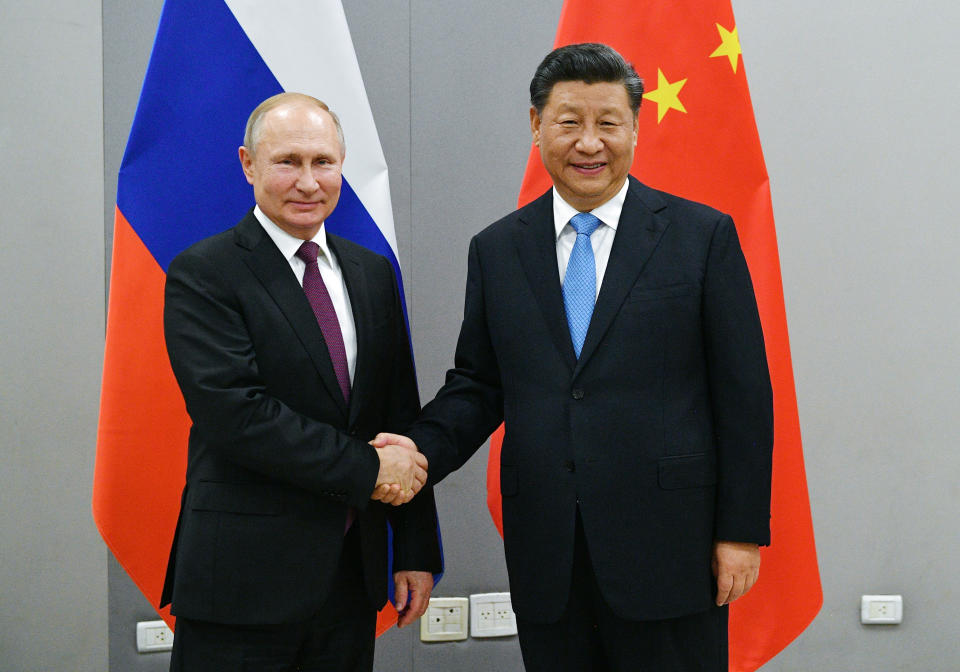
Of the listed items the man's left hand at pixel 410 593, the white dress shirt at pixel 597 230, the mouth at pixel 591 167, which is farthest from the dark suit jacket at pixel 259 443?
the mouth at pixel 591 167

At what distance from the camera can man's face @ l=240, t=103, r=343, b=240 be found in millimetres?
1563

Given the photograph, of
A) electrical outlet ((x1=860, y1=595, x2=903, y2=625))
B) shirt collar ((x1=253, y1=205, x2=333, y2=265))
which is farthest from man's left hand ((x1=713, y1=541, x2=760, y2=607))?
electrical outlet ((x1=860, y1=595, x2=903, y2=625))

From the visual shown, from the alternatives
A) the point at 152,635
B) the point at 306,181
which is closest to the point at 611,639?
the point at 306,181

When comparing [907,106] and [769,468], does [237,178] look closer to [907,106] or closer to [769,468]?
[769,468]

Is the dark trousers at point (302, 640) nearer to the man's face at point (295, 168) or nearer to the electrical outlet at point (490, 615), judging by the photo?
the man's face at point (295, 168)

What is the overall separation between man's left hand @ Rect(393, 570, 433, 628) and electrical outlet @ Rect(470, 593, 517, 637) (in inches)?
32.7

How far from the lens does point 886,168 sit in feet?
8.41

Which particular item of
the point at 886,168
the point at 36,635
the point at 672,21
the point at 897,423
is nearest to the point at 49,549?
the point at 36,635

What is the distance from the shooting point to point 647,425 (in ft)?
4.76

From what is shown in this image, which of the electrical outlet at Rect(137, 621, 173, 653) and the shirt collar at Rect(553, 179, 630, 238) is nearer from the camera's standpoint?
the shirt collar at Rect(553, 179, 630, 238)

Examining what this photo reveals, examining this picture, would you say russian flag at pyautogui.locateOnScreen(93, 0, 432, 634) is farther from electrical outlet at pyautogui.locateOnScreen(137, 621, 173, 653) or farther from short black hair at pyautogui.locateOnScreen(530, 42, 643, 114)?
short black hair at pyautogui.locateOnScreen(530, 42, 643, 114)

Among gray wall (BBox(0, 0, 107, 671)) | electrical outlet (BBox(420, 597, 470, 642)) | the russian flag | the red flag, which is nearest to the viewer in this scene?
the russian flag

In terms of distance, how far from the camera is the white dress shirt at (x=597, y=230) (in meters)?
1.56

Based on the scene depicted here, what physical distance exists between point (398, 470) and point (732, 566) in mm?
630
